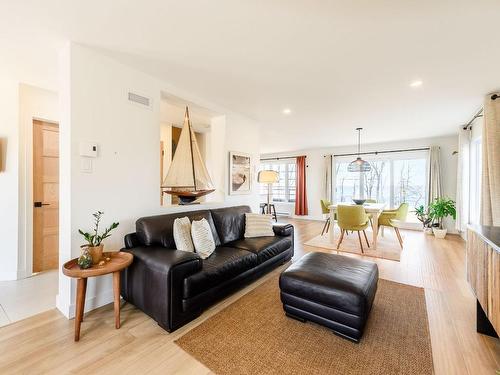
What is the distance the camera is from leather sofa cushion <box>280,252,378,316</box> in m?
1.69

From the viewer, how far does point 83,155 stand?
2090 mm

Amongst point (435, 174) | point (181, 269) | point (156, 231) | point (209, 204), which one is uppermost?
point (435, 174)

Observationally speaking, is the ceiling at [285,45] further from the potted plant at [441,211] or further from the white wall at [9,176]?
the potted plant at [441,211]

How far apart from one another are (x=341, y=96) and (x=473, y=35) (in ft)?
4.74

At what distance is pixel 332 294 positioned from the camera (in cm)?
175

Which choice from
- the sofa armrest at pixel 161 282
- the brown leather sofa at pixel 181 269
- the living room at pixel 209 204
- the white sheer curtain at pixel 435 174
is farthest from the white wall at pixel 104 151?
the white sheer curtain at pixel 435 174

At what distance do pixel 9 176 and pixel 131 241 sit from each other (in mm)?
1940

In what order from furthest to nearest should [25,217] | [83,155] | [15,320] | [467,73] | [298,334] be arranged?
1. [25,217]
2. [467,73]
3. [83,155]
4. [15,320]
5. [298,334]

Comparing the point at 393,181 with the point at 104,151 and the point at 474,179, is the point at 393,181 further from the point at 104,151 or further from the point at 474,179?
the point at 104,151

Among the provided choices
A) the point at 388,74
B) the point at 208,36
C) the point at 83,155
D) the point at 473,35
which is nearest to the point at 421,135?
the point at 388,74

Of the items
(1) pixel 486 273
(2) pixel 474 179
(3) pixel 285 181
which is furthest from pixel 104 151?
(3) pixel 285 181

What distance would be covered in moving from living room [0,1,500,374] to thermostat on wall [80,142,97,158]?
0.08 ft

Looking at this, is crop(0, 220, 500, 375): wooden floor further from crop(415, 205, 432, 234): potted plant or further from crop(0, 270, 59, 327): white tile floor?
crop(415, 205, 432, 234): potted plant

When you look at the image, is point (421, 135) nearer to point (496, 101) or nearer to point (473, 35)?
point (496, 101)
